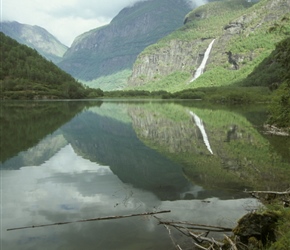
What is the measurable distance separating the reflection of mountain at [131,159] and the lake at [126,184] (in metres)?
0.06

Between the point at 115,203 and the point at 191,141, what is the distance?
21.1 m

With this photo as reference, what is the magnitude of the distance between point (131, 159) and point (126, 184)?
716 centimetres

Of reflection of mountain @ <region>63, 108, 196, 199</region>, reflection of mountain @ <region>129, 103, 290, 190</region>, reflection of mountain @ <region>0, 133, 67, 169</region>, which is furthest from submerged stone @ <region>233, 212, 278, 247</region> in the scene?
reflection of mountain @ <region>0, 133, 67, 169</region>

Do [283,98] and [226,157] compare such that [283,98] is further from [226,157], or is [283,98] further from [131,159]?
[131,159]

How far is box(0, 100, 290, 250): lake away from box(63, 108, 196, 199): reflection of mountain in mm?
60

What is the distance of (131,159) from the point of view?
26.8 m

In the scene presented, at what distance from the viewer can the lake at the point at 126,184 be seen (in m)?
12.4

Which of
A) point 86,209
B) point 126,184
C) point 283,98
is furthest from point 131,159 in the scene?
point 283,98

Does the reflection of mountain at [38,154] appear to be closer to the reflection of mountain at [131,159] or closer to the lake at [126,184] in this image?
the lake at [126,184]

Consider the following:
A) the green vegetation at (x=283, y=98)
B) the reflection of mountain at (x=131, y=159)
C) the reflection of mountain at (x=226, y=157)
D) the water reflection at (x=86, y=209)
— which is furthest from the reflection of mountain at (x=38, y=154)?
the green vegetation at (x=283, y=98)

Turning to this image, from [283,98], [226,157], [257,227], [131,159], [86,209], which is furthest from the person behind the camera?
[283,98]

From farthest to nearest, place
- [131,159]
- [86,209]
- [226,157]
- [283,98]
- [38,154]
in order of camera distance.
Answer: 1. [283,98]
2. [38,154]
3. [226,157]
4. [131,159]
5. [86,209]

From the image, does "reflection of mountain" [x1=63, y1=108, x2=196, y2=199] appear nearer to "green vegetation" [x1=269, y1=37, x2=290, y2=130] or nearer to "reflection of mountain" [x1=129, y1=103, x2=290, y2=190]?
"reflection of mountain" [x1=129, y1=103, x2=290, y2=190]

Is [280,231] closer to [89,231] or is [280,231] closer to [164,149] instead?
[89,231]
